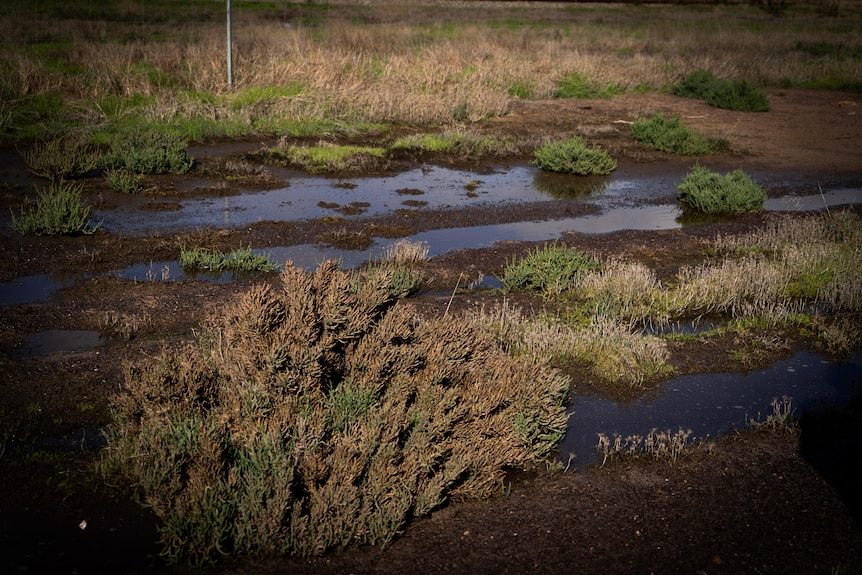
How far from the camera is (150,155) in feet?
49.2

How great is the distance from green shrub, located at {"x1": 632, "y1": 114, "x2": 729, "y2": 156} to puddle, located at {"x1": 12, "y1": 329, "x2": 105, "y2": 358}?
15363 millimetres

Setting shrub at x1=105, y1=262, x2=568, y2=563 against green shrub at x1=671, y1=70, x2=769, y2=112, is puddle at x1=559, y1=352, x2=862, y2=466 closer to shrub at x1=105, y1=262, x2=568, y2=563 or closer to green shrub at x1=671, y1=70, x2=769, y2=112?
shrub at x1=105, y1=262, x2=568, y2=563

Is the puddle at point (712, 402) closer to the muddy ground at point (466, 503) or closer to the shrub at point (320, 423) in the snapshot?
the muddy ground at point (466, 503)

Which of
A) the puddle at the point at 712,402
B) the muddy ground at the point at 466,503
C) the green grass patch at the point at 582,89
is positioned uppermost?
the green grass patch at the point at 582,89

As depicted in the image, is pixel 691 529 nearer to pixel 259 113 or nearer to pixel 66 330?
pixel 66 330

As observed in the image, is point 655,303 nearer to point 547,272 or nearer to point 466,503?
point 547,272

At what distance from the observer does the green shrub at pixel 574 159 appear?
56.4 feet

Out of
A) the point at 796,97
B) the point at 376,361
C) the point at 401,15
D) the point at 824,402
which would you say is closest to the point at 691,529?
the point at 376,361

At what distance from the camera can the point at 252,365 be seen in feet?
18.0

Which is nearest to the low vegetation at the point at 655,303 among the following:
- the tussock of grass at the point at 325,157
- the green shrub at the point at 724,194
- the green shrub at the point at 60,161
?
the green shrub at the point at 724,194

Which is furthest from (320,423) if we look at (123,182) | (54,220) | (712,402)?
(123,182)

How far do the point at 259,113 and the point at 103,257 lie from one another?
33.0 feet

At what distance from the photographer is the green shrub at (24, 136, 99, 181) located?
1401cm

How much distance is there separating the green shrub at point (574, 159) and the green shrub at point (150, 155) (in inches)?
286
